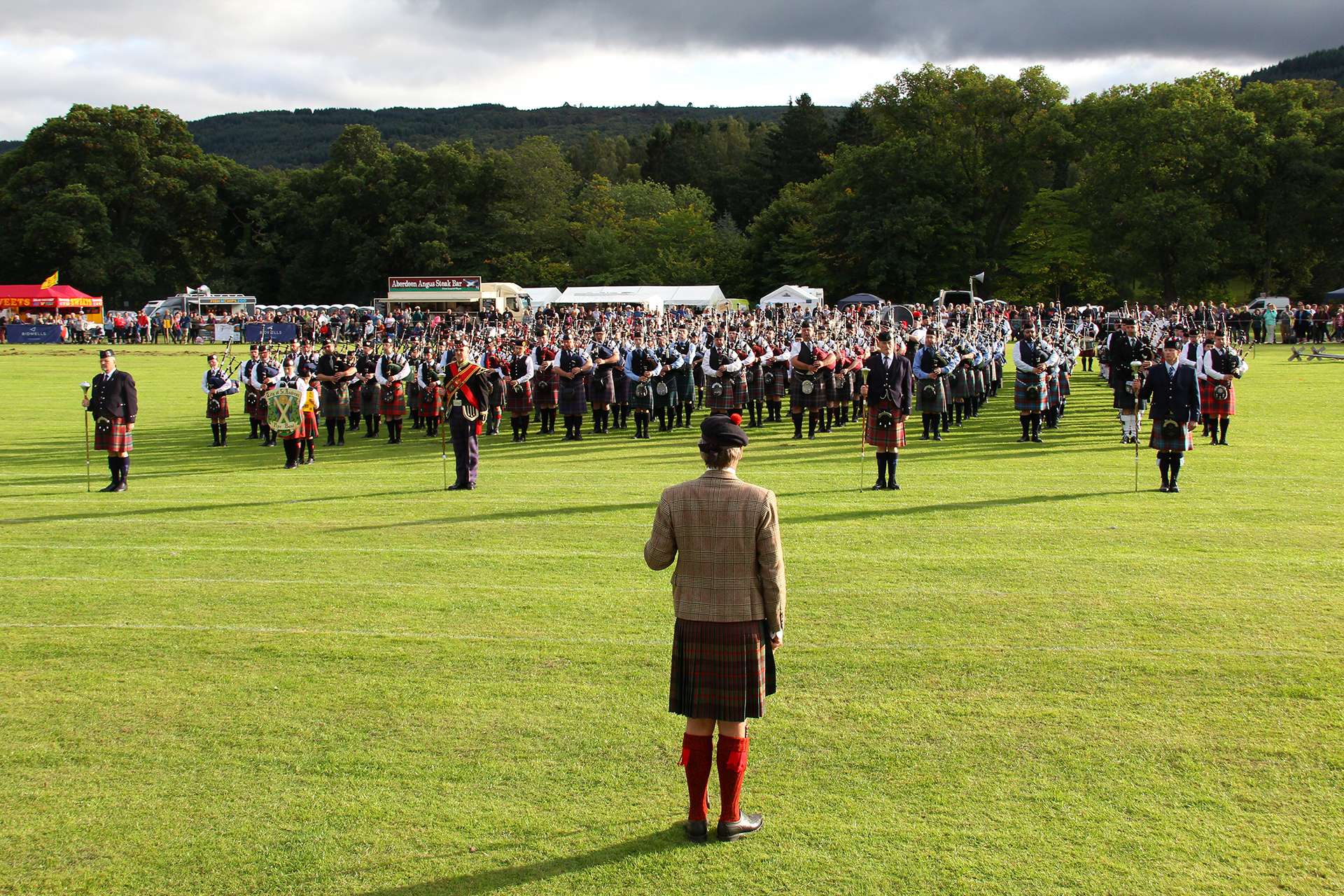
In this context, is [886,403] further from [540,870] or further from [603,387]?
[540,870]

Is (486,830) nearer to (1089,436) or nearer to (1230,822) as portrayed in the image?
(1230,822)

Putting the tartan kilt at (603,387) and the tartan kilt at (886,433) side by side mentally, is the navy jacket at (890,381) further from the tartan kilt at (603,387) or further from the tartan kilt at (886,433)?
the tartan kilt at (603,387)

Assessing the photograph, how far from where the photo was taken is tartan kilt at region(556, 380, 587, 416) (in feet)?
64.0

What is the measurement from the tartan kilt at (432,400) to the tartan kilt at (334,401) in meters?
1.47

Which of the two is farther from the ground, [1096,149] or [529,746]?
[1096,149]

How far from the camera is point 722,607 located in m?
4.64

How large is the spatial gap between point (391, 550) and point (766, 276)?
199ft

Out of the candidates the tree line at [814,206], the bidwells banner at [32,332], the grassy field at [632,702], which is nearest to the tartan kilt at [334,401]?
the grassy field at [632,702]

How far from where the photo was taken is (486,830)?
15.4ft

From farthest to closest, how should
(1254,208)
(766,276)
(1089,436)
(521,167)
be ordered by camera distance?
(521,167) < (766,276) < (1254,208) < (1089,436)

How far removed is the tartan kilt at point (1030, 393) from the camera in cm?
1812

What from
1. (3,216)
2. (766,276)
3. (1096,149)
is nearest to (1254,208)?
(1096,149)

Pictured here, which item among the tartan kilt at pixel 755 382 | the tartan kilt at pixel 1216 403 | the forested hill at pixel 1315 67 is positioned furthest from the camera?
the forested hill at pixel 1315 67

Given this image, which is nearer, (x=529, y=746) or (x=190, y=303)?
(x=529, y=746)
